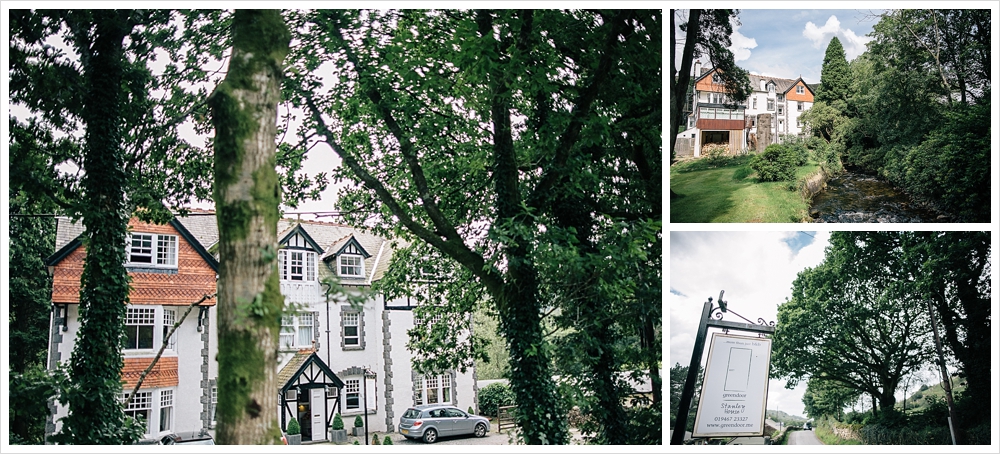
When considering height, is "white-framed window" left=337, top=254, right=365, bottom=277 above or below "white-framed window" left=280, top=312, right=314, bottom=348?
above

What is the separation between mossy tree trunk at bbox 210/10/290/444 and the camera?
3.31 m

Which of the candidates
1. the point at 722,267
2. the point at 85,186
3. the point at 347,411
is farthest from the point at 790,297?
the point at 85,186

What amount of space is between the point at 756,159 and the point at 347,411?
3.00m

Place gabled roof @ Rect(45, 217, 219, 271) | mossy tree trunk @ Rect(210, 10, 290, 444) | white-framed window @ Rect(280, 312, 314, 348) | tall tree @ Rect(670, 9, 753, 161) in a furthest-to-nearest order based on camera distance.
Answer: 1. white-framed window @ Rect(280, 312, 314, 348)
2. gabled roof @ Rect(45, 217, 219, 271)
3. tall tree @ Rect(670, 9, 753, 161)
4. mossy tree trunk @ Rect(210, 10, 290, 444)

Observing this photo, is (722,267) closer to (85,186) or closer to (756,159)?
(756,159)

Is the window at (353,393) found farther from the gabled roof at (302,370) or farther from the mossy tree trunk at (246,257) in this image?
the mossy tree trunk at (246,257)

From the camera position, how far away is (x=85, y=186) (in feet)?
14.6

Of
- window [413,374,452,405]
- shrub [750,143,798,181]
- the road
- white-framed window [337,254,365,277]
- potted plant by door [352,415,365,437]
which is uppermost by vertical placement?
shrub [750,143,798,181]

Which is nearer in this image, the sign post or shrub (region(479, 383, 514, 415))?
the sign post

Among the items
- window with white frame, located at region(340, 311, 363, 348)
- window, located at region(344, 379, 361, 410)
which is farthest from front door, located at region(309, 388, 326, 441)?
window with white frame, located at region(340, 311, 363, 348)

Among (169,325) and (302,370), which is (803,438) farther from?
(169,325)

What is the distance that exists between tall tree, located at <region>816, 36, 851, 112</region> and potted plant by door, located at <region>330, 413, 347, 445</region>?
11.4 feet

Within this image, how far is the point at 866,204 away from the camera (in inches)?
155

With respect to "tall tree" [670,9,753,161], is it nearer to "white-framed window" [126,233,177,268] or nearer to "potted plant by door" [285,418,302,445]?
"potted plant by door" [285,418,302,445]
